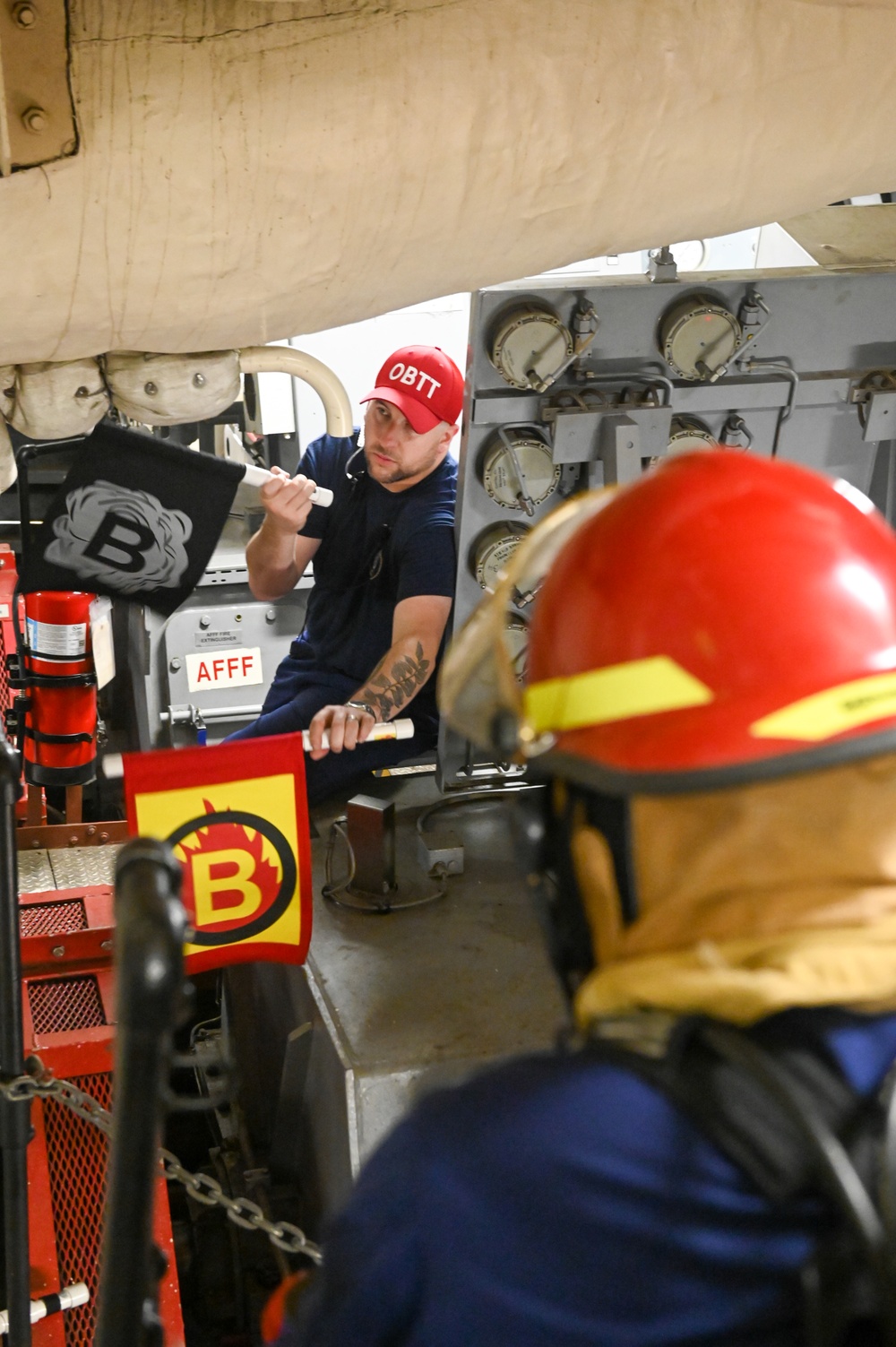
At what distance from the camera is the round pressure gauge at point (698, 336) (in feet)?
11.4

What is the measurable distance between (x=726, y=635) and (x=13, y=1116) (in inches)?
63.9

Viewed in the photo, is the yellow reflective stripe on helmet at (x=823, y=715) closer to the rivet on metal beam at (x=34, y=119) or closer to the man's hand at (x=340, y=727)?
the rivet on metal beam at (x=34, y=119)

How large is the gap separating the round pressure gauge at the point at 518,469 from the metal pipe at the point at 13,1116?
1827 millimetres

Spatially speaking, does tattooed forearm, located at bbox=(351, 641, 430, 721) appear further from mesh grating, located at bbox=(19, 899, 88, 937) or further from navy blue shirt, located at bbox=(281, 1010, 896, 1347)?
navy blue shirt, located at bbox=(281, 1010, 896, 1347)

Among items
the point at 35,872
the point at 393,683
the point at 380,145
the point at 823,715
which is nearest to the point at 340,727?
the point at 393,683

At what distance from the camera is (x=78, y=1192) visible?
2795mm

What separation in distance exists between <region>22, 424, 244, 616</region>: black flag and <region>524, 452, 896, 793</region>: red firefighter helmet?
1.62m

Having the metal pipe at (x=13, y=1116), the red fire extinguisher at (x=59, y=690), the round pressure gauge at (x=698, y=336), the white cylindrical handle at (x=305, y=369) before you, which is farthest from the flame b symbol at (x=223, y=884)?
the round pressure gauge at (x=698, y=336)

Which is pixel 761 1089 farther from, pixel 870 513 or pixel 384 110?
pixel 384 110

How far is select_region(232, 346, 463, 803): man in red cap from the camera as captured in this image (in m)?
3.83

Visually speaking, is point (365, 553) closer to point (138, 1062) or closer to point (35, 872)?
point (35, 872)

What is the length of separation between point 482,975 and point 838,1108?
233 cm

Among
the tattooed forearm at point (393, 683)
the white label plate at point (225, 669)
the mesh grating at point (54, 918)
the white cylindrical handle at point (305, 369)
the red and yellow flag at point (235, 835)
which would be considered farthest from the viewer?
the white label plate at point (225, 669)

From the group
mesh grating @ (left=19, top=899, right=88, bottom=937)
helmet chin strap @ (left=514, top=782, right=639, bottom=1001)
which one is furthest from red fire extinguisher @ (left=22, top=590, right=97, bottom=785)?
helmet chin strap @ (left=514, top=782, right=639, bottom=1001)
